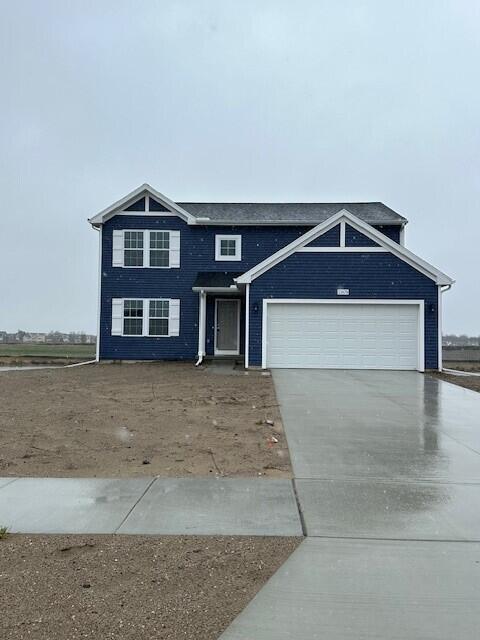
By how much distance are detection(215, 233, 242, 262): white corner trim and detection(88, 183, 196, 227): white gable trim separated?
1.31m

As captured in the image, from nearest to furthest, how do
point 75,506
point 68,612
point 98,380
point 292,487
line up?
point 68,612 → point 75,506 → point 292,487 → point 98,380

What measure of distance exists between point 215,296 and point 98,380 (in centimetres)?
794

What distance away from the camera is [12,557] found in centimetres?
364

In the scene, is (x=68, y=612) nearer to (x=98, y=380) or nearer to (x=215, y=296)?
(x=98, y=380)

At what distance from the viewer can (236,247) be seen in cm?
2145

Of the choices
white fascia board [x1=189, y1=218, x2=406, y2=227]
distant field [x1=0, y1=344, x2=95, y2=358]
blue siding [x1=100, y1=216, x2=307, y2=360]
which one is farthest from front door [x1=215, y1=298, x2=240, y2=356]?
distant field [x1=0, y1=344, x2=95, y2=358]

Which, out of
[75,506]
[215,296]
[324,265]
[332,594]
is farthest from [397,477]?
[215,296]

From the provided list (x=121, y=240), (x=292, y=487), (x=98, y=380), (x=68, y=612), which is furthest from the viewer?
(x=121, y=240)

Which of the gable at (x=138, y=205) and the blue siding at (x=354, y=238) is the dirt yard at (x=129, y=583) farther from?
the gable at (x=138, y=205)

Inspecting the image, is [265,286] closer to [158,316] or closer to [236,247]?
[236,247]

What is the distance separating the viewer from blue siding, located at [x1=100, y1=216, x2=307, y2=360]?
21.0 meters

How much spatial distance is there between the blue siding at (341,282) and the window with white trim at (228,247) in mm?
4234

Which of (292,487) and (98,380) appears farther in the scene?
(98,380)

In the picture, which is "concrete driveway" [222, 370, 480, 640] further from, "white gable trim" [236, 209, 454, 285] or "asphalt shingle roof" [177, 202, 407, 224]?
Result: "asphalt shingle roof" [177, 202, 407, 224]
